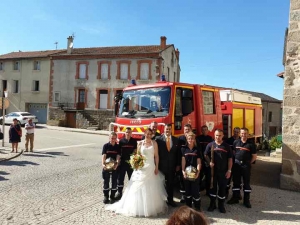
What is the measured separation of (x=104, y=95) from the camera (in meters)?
32.1

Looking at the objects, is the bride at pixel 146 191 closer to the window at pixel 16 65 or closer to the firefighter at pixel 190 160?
the firefighter at pixel 190 160

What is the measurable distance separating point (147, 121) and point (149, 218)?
8.67 ft

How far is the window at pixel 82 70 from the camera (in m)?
32.6

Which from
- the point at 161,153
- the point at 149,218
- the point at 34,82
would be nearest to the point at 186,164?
the point at 161,153

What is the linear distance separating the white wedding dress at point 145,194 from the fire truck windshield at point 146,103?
165 centimetres

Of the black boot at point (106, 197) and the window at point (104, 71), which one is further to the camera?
the window at point (104, 71)

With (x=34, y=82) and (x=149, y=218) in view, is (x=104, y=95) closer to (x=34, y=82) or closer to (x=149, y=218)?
(x=34, y=82)

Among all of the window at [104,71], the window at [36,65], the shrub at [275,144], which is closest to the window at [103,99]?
the window at [104,71]

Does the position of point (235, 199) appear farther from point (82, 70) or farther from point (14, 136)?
point (82, 70)

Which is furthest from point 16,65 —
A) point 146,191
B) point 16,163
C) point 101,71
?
point 146,191

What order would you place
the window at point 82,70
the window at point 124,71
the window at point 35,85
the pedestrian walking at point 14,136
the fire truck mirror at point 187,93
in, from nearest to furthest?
the fire truck mirror at point 187,93 → the pedestrian walking at point 14,136 → the window at point 124,71 → the window at point 82,70 → the window at point 35,85

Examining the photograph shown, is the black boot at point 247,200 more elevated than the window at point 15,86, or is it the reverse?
the window at point 15,86

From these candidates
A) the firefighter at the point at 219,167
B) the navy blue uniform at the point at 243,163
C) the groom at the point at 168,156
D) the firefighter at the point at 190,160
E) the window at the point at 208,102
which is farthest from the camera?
the window at the point at 208,102

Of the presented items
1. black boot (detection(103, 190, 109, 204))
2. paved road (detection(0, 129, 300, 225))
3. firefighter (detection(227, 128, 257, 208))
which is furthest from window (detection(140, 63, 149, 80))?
black boot (detection(103, 190, 109, 204))
